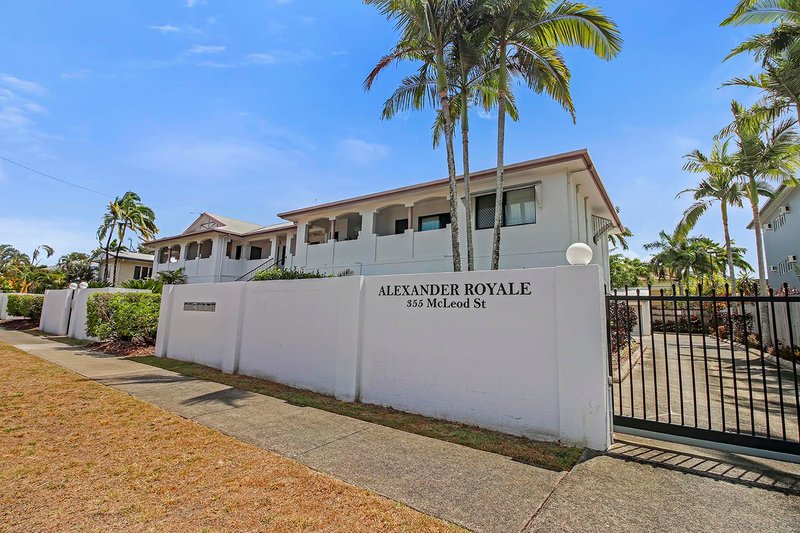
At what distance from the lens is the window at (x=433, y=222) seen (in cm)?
1606

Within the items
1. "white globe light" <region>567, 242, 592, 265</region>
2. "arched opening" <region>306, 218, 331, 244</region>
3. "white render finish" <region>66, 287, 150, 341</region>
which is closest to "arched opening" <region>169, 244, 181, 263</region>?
"white render finish" <region>66, 287, 150, 341</region>

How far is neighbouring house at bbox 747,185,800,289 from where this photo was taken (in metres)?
18.9

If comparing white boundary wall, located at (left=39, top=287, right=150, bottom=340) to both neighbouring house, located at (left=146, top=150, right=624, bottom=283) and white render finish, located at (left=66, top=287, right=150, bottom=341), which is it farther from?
neighbouring house, located at (left=146, top=150, right=624, bottom=283)

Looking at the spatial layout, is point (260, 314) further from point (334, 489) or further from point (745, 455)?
point (745, 455)

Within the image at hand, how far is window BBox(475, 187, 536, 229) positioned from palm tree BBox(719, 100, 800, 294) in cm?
818

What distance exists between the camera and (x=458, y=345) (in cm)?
586

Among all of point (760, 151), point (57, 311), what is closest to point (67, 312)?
point (57, 311)

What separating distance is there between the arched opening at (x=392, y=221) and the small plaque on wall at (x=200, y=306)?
877cm

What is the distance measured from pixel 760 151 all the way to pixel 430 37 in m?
15.0

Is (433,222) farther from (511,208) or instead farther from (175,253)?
(175,253)

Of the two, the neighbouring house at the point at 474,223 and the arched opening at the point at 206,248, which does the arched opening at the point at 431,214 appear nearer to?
the neighbouring house at the point at 474,223

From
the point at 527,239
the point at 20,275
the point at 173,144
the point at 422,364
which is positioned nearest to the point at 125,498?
the point at 422,364

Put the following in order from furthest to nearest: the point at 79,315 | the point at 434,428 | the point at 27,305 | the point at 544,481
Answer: the point at 27,305, the point at 79,315, the point at 434,428, the point at 544,481

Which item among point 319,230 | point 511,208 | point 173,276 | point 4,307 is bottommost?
point 4,307
